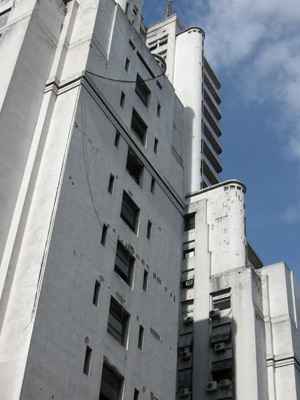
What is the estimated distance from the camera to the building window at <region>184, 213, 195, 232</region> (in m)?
42.9

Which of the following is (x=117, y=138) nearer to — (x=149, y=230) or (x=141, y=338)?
(x=149, y=230)

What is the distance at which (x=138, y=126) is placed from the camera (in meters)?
37.8

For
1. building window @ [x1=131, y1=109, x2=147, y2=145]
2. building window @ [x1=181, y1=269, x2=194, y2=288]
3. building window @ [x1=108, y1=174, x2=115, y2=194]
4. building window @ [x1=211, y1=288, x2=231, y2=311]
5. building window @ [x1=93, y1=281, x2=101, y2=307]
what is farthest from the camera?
building window @ [x1=181, y1=269, x2=194, y2=288]

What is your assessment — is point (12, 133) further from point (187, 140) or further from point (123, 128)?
point (187, 140)

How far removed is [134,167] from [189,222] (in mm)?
8734

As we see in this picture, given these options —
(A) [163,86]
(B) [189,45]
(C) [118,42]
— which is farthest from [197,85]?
(C) [118,42]

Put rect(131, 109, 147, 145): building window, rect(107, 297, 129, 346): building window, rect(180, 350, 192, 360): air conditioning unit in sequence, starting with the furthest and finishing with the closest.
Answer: rect(131, 109, 147, 145): building window → rect(180, 350, 192, 360): air conditioning unit → rect(107, 297, 129, 346): building window

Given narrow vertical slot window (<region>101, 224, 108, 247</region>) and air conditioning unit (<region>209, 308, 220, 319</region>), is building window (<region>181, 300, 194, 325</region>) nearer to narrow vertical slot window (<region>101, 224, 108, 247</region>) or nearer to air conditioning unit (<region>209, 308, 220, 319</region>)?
air conditioning unit (<region>209, 308, 220, 319</region>)

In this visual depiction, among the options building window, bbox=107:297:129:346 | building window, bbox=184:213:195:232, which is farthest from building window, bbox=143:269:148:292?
building window, bbox=184:213:195:232

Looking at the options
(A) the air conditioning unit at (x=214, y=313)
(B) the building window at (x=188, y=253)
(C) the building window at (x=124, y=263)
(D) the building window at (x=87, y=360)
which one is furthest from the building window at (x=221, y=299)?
(D) the building window at (x=87, y=360)

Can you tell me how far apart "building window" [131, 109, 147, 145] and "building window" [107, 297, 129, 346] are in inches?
451

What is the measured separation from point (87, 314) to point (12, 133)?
8.97 metres

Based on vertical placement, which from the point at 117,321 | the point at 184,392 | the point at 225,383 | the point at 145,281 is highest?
the point at 145,281

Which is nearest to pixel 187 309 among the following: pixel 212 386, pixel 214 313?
pixel 214 313
